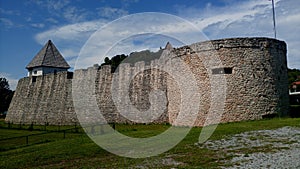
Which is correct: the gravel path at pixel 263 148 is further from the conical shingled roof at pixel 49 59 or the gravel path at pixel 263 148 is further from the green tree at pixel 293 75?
the green tree at pixel 293 75

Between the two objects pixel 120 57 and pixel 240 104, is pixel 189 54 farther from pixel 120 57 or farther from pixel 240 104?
pixel 120 57

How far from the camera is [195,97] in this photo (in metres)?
17.9

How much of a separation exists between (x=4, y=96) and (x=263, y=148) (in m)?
61.2

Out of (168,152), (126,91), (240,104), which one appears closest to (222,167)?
(168,152)

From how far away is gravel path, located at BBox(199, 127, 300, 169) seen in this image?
24.6 feet

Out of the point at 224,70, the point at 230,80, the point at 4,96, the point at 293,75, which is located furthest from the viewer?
the point at 293,75

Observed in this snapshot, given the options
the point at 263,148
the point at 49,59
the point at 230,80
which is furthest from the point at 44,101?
the point at 263,148

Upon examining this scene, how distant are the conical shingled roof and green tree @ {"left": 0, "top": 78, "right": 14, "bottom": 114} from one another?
17.2m

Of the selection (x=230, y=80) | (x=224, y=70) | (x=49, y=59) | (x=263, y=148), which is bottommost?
(x=263, y=148)

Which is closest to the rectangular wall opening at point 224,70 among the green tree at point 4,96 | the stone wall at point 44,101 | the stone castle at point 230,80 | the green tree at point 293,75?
the stone castle at point 230,80

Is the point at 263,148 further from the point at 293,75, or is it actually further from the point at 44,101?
the point at 293,75

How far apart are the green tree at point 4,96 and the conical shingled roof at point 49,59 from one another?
56.4 ft

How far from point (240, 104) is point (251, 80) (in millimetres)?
1481

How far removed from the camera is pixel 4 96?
61594mm
